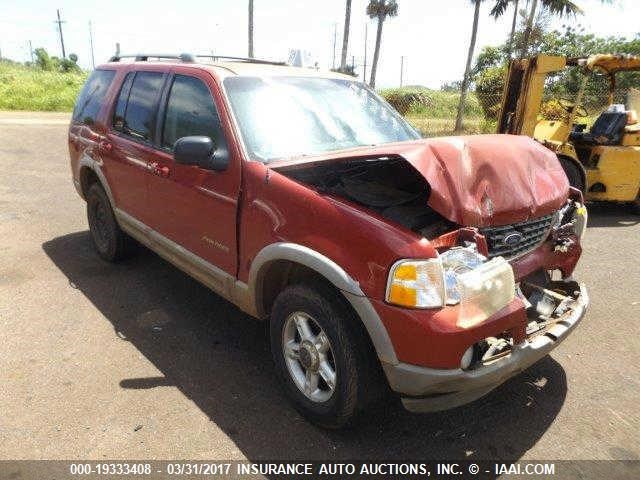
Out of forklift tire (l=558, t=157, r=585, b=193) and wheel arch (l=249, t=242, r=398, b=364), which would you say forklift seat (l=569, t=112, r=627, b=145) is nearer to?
forklift tire (l=558, t=157, r=585, b=193)

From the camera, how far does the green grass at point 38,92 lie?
2442 cm

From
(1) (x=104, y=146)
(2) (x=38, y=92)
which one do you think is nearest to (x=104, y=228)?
(1) (x=104, y=146)

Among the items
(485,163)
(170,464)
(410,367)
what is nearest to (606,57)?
(485,163)

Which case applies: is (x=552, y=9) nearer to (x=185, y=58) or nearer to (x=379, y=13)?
(x=379, y=13)

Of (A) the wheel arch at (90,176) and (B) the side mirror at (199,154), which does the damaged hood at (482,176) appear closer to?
(B) the side mirror at (199,154)

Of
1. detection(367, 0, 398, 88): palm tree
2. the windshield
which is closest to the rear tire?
the windshield

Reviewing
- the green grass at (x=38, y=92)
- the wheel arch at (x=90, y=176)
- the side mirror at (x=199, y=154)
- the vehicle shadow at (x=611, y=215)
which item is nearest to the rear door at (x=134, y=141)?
the wheel arch at (x=90, y=176)

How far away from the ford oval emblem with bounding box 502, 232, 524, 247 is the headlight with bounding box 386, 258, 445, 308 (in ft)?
2.28

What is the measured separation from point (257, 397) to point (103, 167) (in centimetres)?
286

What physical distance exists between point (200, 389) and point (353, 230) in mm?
1535

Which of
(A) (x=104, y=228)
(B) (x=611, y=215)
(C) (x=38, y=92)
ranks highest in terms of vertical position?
(A) (x=104, y=228)

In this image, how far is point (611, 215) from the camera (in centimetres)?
800

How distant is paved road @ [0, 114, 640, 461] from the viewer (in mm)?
2646

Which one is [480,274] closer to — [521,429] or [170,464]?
[521,429]
